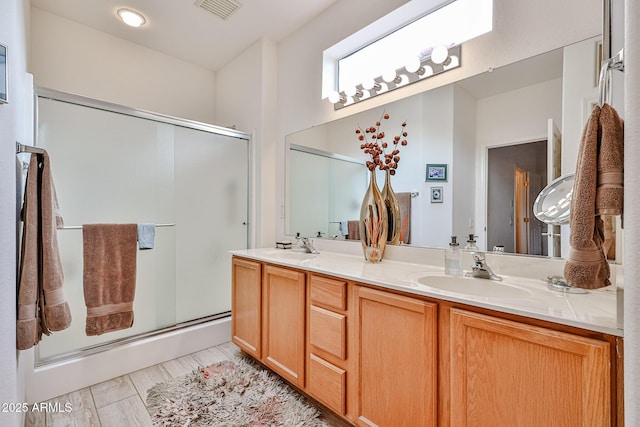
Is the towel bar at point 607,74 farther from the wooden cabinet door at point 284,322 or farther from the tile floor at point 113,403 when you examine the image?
the tile floor at point 113,403

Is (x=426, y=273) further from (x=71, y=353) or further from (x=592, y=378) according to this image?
(x=71, y=353)

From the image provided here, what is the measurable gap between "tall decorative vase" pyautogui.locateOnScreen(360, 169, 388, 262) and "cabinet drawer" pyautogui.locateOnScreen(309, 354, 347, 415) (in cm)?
65

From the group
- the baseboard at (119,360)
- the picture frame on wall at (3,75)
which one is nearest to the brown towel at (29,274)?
the picture frame on wall at (3,75)

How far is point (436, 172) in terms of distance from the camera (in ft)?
5.58

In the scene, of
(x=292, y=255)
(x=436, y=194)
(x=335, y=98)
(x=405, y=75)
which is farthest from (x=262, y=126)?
(x=436, y=194)

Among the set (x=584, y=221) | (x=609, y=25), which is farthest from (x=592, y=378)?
(x=609, y=25)

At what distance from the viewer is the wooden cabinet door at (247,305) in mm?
2012

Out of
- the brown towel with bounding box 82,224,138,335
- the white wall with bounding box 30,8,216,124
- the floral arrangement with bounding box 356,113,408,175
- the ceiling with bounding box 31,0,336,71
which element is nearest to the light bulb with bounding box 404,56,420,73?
the floral arrangement with bounding box 356,113,408,175

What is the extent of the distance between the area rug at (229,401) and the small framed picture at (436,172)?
4.82 feet

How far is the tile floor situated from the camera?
1.57 m

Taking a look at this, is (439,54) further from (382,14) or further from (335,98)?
(335,98)

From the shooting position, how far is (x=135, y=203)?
2.27 m

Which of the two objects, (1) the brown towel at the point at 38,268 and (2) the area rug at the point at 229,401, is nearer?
(1) the brown towel at the point at 38,268

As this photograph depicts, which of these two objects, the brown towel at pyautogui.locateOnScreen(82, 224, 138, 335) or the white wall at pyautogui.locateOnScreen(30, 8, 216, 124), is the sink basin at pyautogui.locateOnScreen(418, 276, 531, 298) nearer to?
the brown towel at pyautogui.locateOnScreen(82, 224, 138, 335)
